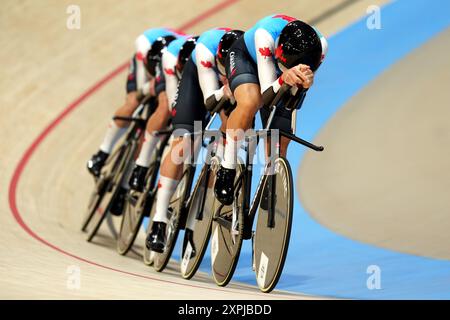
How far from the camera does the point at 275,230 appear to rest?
157 inches

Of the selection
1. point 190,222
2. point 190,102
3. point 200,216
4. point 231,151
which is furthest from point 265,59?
point 190,222

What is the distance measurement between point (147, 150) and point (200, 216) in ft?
3.13

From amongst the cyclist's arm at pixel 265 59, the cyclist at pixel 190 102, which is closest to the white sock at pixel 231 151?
the cyclist's arm at pixel 265 59

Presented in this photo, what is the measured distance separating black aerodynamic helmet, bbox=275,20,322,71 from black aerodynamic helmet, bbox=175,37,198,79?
122 cm

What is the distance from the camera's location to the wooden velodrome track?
4062 millimetres

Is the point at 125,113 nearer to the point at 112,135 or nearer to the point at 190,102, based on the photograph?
the point at 112,135

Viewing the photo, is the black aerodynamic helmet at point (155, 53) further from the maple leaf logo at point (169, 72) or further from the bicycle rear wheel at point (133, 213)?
the bicycle rear wheel at point (133, 213)

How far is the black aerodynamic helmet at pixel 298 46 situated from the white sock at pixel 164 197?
131cm

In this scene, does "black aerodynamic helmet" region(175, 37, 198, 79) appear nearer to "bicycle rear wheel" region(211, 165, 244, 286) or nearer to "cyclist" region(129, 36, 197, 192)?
"cyclist" region(129, 36, 197, 192)

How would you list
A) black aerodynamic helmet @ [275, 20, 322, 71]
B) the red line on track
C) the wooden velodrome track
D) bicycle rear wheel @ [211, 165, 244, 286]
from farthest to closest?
the red line on track → bicycle rear wheel @ [211, 165, 244, 286] → the wooden velodrome track → black aerodynamic helmet @ [275, 20, 322, 71]

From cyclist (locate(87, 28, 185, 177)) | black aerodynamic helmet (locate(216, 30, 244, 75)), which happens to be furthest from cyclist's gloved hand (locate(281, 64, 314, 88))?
cyclist (locate(87, 28, 185, 177))

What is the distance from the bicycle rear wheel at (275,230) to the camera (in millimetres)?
3875

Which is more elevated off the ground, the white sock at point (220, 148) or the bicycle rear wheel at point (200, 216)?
the white sock at point (220, 148)
